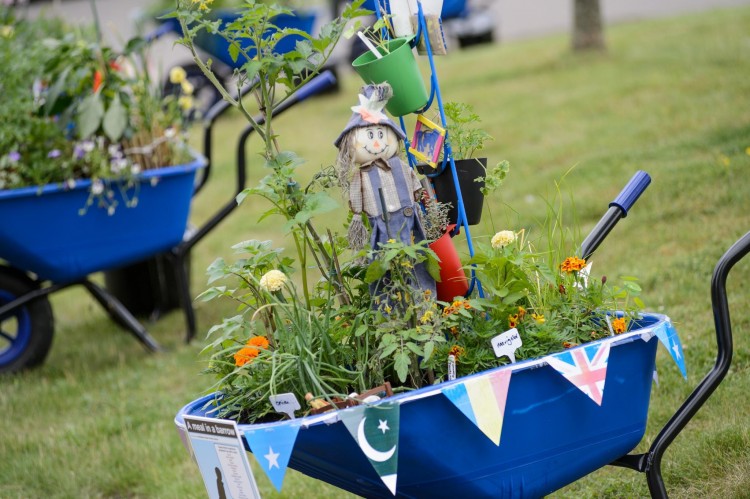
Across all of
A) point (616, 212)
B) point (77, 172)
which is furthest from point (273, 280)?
point (77, 172)

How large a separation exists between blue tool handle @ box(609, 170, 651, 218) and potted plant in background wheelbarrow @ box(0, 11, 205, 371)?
2120 millimetres

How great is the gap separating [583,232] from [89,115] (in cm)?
211

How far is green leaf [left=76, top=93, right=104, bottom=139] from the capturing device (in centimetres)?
350

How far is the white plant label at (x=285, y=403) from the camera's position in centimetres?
162

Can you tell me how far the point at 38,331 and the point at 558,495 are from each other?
7.60ft

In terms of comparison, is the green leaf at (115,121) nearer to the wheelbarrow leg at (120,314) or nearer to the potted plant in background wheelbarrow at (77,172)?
the potted plant in background wheelbarrow at (77,172)

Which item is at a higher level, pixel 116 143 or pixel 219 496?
pixel 116 143

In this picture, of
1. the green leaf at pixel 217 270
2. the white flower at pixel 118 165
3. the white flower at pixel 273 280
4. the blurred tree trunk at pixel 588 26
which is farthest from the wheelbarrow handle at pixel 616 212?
the blurred tree trunk at pixel 588 26

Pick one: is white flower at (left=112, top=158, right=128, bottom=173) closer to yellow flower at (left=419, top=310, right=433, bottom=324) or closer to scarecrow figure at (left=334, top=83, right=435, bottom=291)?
scarecrow figure at (left=334, top=83, right=435, bottom=291)

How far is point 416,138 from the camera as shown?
189 centimetres

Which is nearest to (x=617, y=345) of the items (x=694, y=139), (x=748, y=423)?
(x=748, y=423)

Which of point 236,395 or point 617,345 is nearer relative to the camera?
point 617,345

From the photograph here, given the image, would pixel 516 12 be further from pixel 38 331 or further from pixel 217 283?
pixel 38 331

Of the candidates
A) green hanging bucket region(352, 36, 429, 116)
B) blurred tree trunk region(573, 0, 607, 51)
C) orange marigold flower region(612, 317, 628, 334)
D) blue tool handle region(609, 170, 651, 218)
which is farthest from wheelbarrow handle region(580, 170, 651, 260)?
blurred tree trunk region(573, 0, 607, 51)
